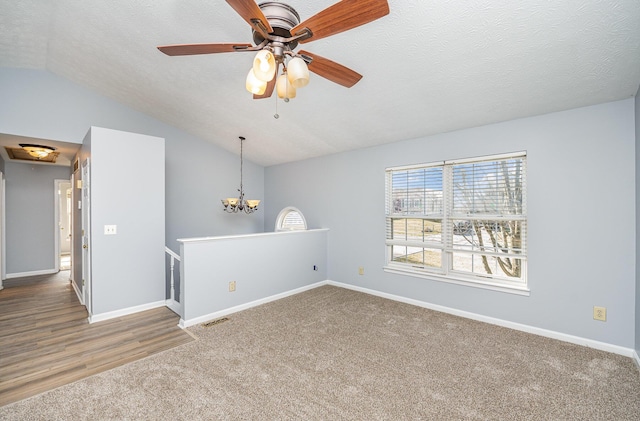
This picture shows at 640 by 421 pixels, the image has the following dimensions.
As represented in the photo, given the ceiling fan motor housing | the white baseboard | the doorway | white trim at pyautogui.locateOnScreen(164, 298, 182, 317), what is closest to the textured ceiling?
the ceiling fan motor housing

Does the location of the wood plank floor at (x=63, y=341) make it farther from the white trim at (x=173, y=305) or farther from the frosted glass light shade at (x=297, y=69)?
the frosted glass light shade at (x=297, y=69)

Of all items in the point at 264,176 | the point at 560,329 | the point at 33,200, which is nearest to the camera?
the point at 560,329

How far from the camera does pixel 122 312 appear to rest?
3.49m

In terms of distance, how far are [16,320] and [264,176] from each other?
4216 mm

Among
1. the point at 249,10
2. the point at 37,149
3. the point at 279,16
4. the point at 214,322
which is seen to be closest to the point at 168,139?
the point at 37,149

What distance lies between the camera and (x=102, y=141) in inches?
131

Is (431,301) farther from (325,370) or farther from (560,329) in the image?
(325,370)

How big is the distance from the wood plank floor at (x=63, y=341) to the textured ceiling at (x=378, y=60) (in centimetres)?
289

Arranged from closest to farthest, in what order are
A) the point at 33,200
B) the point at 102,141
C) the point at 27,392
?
the point at 27,392 → the point at 102,141 → the point at 33,200

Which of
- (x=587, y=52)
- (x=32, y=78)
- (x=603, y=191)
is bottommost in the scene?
(x=603, y=191)

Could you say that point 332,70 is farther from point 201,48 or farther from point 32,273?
point 32,273

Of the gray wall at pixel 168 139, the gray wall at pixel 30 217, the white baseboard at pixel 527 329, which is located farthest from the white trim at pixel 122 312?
the gray wall at pixel 30 217

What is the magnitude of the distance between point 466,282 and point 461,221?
753mm

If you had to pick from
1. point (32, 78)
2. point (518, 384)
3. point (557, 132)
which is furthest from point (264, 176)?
point (518, 384)
